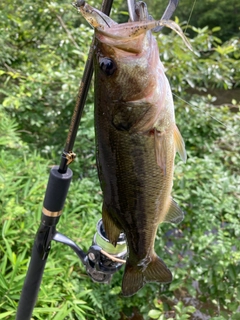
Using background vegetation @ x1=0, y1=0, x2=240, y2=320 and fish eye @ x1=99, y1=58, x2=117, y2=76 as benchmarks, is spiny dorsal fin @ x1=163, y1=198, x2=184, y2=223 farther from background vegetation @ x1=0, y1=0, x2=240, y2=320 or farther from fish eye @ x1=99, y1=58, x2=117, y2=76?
background vegetation @ x1=0, y1=0, x2=240, y2=320

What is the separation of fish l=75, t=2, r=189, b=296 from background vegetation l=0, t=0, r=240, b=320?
2.47 feet

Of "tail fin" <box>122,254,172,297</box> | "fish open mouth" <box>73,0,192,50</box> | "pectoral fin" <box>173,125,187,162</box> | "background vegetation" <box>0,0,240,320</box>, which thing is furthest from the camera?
"background vegetation" <box>0,0,240,320</box>

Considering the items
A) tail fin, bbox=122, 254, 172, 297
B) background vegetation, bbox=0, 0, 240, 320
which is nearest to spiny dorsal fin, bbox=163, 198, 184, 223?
tail fin, bbox=122, 254, 172, 297

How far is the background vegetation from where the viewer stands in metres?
1.91

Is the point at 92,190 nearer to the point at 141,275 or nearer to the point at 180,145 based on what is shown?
the point at 141,275

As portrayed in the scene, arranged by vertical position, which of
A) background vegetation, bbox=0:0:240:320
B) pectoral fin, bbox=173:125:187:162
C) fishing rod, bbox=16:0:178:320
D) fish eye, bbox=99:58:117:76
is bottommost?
background vegetation, bbox=0:0:240:320

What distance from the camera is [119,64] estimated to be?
0.82m

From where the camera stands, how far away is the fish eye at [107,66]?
0.81m

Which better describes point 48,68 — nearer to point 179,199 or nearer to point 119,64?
point 179,199

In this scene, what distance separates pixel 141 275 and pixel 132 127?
479mm

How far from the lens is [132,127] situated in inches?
33.8

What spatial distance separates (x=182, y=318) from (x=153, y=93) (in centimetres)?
132

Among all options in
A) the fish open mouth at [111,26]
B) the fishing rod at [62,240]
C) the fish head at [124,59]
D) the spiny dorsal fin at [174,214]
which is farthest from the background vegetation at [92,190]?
the fish open mouth at [111,26]

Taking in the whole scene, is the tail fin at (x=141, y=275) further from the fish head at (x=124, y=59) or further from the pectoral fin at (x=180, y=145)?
the fish head at (x=124, y=59)
